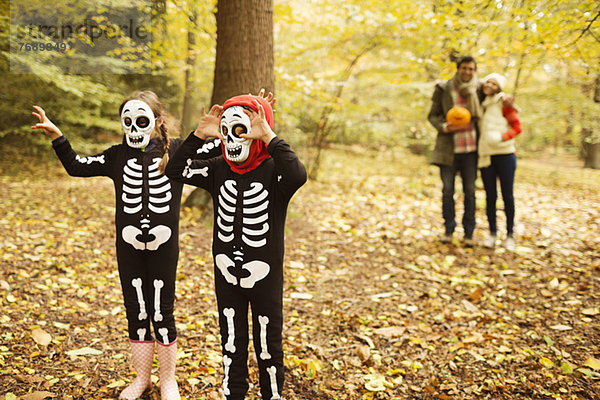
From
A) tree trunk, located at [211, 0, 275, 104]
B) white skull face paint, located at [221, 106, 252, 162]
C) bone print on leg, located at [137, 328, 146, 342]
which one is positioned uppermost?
tree trunk, located at [211, 0, 275, 104]

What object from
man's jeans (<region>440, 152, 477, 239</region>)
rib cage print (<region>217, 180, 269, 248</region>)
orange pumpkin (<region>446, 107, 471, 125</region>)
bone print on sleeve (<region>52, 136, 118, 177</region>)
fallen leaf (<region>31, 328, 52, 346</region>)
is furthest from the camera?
man's jeans (<region>440, 152, 477, 239</region>)

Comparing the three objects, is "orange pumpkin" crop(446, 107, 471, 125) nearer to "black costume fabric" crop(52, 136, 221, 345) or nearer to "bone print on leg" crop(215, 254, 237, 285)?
"black costume fabric" crop(52, 136, 221, 345)

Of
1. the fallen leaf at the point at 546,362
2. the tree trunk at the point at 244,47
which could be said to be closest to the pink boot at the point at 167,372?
the fallen leaf at the point at 546,362

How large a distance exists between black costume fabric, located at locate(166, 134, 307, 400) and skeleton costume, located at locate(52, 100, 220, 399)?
231 mm

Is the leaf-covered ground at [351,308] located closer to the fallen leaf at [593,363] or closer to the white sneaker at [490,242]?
the fallen leaf at [593,363]

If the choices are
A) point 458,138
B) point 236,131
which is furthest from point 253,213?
point 458,138

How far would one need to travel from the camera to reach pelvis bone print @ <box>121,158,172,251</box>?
103 inches

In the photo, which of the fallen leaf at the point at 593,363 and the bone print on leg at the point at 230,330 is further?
the fallen leaf at the point at 593,363

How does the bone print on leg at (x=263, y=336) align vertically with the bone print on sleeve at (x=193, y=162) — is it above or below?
below

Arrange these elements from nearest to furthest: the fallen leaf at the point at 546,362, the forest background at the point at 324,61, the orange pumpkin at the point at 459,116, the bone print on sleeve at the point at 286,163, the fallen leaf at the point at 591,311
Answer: the bone print on sleeve at the point at 286,163 → the fallen leaf at the point at 546,362 → the fallen leaf at the point at 591,311 → the orange pumpkin at the point at 459,116 → the forest background at the point at 324,61

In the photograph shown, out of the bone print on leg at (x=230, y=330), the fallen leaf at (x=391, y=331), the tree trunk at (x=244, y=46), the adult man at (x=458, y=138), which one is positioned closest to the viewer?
the bone print on leg at (x=230, y=330)


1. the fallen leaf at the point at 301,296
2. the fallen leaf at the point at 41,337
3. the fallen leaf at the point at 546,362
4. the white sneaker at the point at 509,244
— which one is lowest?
the fallen leaf at the point at 546,362

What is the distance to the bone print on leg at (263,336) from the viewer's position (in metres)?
2.42

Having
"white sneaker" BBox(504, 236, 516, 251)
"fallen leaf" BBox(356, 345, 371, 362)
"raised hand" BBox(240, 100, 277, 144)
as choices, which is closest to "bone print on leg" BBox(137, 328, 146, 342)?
"raised hand" BBox(240, 100, 277, 144)
